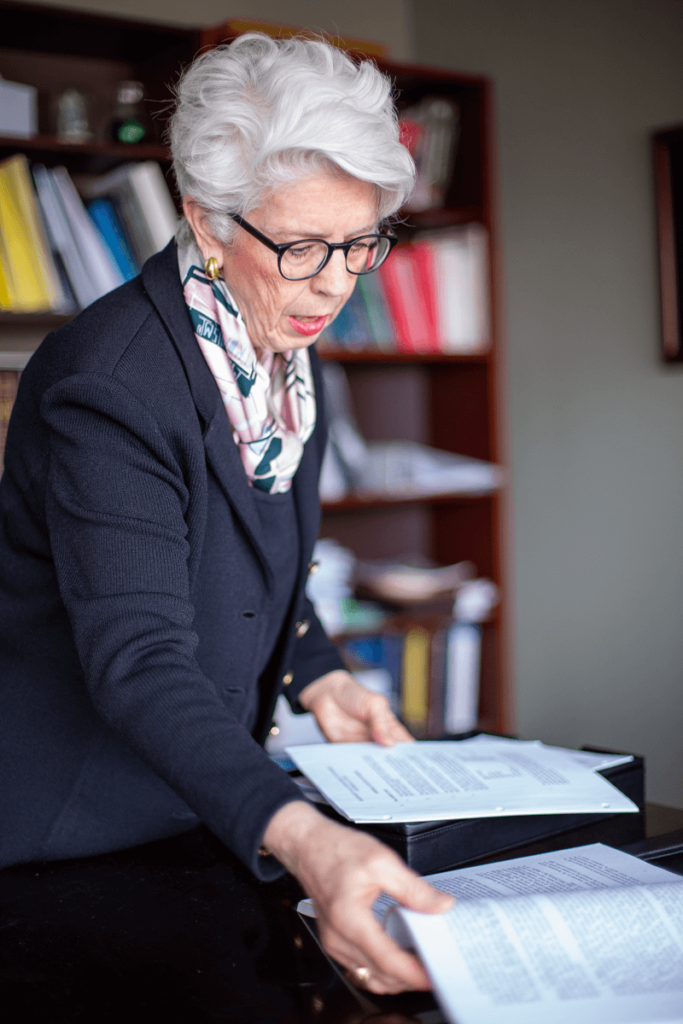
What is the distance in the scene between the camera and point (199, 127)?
3.30 ft

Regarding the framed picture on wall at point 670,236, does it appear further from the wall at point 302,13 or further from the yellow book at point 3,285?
the yellow book at point 3,285

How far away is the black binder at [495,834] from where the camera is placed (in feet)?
2.97

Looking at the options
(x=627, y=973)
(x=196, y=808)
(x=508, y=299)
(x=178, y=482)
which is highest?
(x=508, y=299)

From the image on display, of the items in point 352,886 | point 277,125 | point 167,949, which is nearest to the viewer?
point 352,886

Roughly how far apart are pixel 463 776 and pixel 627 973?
1.21 feet

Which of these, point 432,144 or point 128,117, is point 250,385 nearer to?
point 128,117

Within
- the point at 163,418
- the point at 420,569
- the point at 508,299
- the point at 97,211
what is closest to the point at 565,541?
the point at 420,569

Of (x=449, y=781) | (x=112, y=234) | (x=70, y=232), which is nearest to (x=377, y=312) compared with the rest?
(x=112, y=234)

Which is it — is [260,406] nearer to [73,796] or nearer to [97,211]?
[73,796]

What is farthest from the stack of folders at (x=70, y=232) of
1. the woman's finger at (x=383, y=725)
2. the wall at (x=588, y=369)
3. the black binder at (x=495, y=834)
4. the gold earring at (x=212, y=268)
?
the black binder at (x=495, y=834)

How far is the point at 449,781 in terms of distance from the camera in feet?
3.33

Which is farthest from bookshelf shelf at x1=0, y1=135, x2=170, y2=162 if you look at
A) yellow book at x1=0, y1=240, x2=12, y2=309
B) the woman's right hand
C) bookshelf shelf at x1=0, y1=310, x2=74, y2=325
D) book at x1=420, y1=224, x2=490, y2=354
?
the woman's right hand

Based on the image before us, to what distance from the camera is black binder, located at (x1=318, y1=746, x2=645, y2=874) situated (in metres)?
0.91

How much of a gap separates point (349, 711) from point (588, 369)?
2.05 m
